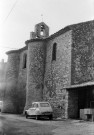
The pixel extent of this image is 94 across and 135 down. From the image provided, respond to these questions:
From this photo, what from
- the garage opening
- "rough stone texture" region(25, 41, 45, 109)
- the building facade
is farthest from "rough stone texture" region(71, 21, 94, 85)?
"rough stone texture" region(25, 41, 45, 109)

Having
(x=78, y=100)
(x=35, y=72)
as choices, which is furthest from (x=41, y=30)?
(x=78, y=100)

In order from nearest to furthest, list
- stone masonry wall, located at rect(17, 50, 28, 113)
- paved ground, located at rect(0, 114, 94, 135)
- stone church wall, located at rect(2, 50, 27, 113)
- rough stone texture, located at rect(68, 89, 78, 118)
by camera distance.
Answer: paved ground, located at rect(0, 114, 94, 135) < rough stone texture, located at rect(68, 89, 78, 118) < stone masonry wall, located at rect(17, 50, 28, 113) < stone church wall, located at rect(2, 50, 27, 113)

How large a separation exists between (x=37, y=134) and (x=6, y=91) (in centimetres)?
2192

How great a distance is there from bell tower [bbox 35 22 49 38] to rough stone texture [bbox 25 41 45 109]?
2.54m

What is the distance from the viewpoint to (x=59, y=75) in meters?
21.4

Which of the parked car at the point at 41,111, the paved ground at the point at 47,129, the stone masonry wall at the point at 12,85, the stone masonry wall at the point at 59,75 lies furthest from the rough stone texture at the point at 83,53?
the stone masonry wall at the point at 12,85

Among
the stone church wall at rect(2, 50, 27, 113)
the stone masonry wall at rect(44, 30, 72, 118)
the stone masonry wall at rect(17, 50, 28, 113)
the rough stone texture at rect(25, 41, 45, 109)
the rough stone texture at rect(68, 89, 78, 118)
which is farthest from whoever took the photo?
the stone church wall at rect(2, 50, 27, 113)

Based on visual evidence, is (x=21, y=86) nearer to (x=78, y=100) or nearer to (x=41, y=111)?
(x=78, y=100)

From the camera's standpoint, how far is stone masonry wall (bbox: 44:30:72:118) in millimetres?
20016

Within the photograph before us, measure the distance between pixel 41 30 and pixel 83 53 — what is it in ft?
27.9

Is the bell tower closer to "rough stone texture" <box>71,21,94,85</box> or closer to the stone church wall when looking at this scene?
the stone church wall

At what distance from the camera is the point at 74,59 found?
793 inches

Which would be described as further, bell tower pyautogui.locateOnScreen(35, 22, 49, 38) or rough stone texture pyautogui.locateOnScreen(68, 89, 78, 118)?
bell tower pyautogui.locateOnScreen(35, 22, 49, 38)

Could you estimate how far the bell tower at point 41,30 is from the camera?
89.3 feet
